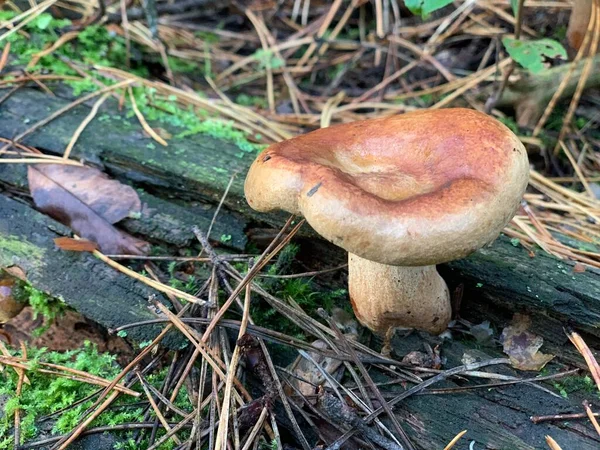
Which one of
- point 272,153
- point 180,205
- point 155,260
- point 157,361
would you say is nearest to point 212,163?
point 180,205

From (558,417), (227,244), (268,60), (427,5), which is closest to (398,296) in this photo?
(558,417)

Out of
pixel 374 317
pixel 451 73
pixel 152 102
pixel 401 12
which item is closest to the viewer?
pixel 374 317

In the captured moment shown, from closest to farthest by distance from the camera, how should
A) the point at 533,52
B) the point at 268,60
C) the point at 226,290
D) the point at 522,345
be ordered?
the point at 522,345 → the point at 226,290 → the point at 533,52 → the point at 268,60

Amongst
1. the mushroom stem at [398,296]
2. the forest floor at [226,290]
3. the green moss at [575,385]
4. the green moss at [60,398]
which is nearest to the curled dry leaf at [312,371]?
the forest floor at [226,290]

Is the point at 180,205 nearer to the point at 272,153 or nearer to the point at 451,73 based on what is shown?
the point at 272,153

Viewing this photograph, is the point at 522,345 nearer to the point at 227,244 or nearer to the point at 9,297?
the point at 227,244

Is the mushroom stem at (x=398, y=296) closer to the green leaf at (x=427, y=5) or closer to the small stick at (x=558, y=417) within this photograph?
the small stick at (x=558, y=417)

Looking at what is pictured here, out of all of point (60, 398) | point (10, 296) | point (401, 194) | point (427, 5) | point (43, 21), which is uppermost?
point (427, 5)

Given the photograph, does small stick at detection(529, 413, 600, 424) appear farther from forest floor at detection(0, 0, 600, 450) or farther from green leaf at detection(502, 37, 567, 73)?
green leaf at detection(502, 37, 567, 73)
